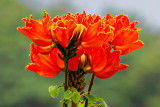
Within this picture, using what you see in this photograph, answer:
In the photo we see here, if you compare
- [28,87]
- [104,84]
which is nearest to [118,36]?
[28,87]

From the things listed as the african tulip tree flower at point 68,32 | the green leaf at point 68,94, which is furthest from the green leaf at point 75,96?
the african tulip tree flower at point 68,32

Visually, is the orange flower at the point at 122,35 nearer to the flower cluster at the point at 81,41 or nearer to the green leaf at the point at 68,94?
the flower cluster at the point at 81,41

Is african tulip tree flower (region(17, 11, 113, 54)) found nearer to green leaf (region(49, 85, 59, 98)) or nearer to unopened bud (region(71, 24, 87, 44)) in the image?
unopened bud (region(71, 24, 87, 44))

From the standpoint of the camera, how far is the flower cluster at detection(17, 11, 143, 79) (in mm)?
991

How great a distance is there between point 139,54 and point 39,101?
25.7 ft

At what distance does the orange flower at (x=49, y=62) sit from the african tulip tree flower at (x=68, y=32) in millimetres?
55

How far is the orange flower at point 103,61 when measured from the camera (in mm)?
1063

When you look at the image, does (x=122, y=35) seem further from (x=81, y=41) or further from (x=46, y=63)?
(x=46, y=63)

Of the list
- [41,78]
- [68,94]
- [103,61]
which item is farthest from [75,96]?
[41,78]

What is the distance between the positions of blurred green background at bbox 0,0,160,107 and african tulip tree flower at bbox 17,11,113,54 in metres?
16.4

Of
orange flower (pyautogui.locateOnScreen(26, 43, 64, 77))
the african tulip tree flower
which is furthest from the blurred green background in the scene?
the african tulip tree flower

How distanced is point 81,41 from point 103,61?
4.0 inches

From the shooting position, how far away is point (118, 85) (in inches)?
850

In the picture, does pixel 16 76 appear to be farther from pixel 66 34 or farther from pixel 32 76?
pixel 66 34
